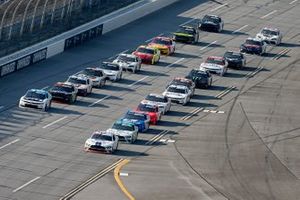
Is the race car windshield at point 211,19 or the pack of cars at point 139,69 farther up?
the race car windshield at point 211,19

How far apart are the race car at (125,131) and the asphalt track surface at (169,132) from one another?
0.47 m

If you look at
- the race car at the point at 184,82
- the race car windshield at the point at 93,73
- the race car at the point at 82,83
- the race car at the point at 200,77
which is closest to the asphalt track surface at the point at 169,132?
the race car at the point at 82,83

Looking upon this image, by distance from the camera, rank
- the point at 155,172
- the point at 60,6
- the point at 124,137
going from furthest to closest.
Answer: the point at 60,6 < the point at 124,137 < the point at 155,172

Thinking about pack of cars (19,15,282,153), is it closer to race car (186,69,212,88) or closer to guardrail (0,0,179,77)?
race car (186,69,212,88)

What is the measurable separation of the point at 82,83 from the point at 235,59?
1705 centimetres

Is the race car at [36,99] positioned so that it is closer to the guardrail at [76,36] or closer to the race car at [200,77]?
the guardrail at [76,36]

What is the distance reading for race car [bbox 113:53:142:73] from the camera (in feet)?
323

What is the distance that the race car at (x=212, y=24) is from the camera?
11550cm

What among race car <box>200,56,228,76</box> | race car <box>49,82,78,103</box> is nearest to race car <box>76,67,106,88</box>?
race car <box>49,82,78,103</box>

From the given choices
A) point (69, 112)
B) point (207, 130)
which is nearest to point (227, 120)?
point (207, 130)

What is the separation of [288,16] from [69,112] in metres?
44.5

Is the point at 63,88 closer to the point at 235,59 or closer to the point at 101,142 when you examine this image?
the point at 101,142

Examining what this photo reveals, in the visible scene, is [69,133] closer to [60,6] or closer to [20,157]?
[20,157]

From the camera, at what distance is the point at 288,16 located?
12525cm
